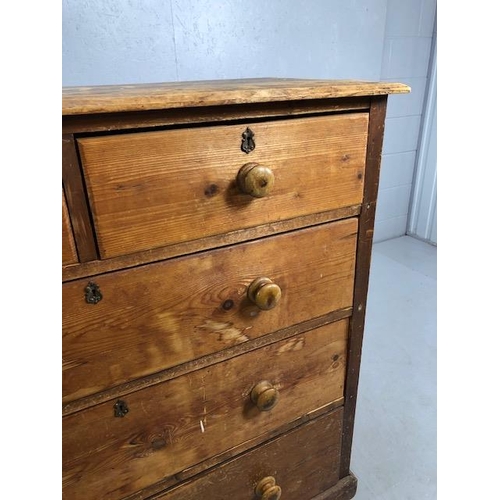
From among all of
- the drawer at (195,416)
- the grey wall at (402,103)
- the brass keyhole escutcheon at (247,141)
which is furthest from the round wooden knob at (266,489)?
the grey wall at (402,103)

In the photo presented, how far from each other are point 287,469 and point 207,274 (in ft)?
1.77

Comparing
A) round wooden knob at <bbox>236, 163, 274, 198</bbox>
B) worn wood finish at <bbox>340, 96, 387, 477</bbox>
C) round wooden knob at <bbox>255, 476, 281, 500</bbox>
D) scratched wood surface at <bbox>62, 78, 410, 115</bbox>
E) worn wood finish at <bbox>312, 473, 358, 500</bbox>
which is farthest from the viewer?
worn wood finish at <bbox>312, 473, 358, 500</bbox>

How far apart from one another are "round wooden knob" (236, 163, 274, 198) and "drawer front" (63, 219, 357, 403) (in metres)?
0.10

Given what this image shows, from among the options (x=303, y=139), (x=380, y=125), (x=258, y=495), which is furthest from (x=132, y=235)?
(x=258, y=495)

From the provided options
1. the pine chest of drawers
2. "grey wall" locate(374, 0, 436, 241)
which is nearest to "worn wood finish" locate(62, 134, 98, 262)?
the pine chest of drawers

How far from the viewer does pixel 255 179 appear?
1.96 ft

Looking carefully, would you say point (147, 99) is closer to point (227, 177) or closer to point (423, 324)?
point (227, 177)

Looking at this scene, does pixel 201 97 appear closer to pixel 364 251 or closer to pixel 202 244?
pixel 202 244

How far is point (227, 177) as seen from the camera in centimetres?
61

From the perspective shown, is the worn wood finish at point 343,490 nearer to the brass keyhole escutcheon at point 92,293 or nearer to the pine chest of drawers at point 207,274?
the pine chest of drawers at point 207,274

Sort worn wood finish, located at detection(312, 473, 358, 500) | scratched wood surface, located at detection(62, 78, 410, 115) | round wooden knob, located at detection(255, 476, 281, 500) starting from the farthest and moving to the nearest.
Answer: worn wood finish, located at detection(312, 473, 358, 500)
round wooden knob, located at detection(255, 476, 281, 500)
scratched wood surface, located at detection(62, 78, 410, 115)

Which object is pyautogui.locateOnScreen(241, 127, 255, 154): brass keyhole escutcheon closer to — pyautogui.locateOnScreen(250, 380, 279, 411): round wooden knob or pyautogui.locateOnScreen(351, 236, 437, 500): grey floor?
pyautogui.locateOnScreen(250, 380, 279, 411): round wooden knob

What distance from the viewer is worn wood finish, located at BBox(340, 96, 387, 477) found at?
718mm

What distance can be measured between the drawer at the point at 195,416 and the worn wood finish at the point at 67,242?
0.24 m
